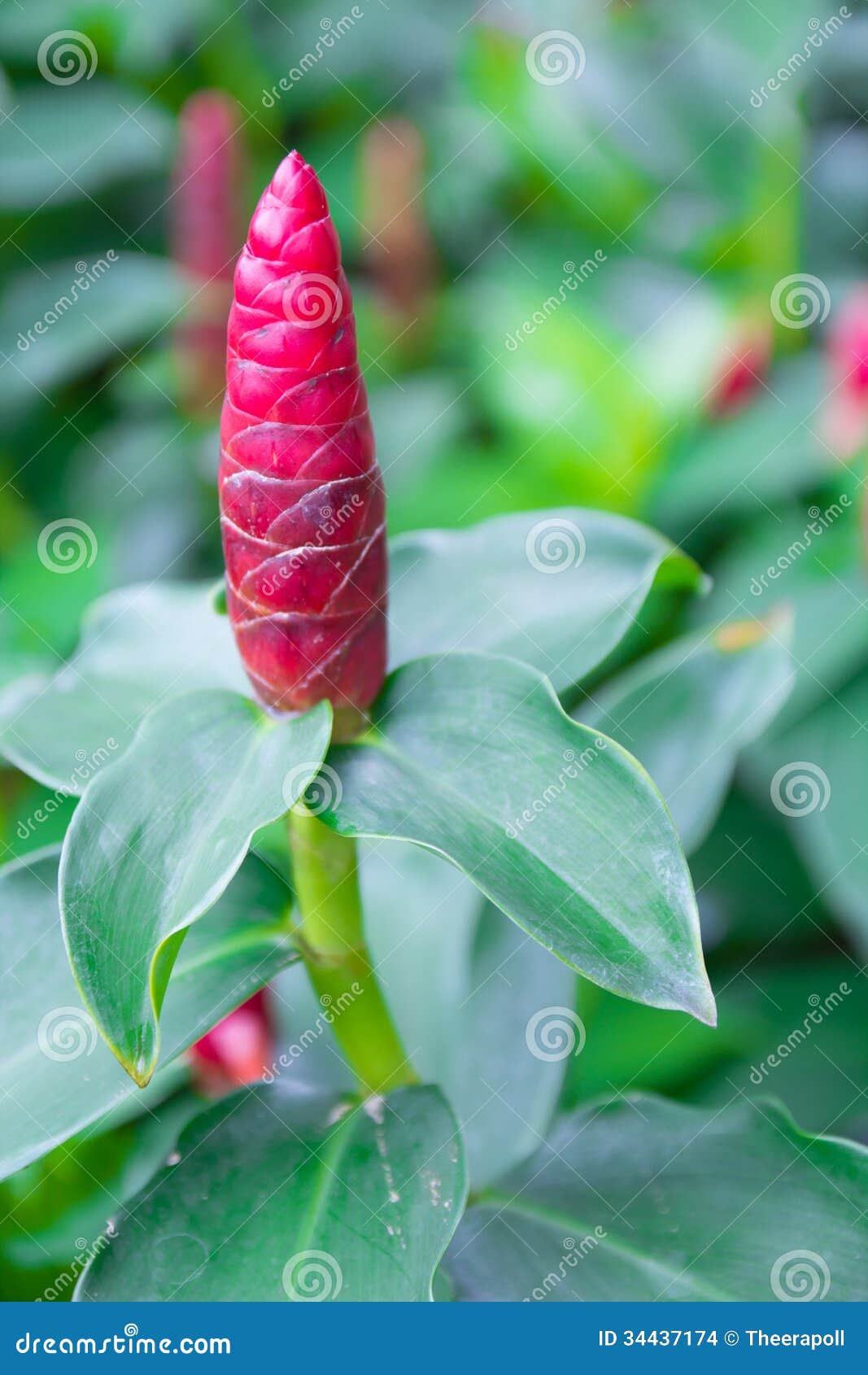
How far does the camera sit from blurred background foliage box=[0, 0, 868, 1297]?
1378 mm

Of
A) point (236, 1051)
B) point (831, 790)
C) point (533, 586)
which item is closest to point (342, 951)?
point (533, 586)

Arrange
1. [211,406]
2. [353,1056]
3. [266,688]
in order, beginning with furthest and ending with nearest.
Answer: [211,406]
[353,1056]
[266,688]

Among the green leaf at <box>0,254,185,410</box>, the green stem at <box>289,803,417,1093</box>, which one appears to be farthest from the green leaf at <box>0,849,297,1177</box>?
the green leaf at <box>0,254,185,410</box>

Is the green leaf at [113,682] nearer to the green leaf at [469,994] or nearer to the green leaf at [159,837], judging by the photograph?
the green leaf at [159,837]

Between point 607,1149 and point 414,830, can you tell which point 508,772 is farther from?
point 607,1149

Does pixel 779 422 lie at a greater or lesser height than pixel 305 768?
greater

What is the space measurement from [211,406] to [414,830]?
3.99 feet

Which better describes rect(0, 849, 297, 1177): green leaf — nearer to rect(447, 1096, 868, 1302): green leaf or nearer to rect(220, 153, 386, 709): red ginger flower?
rect(220, 153, 386, 709): red ginger flower

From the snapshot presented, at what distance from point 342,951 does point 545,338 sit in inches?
41.5

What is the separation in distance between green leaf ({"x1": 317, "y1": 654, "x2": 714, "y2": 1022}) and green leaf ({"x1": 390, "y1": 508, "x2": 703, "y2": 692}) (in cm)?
10

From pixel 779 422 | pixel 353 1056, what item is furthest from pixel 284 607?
pixel 779 422

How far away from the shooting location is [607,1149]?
890 millimetres

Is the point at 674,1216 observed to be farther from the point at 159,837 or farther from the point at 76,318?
the point at 76,318

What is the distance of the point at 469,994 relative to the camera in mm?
1084
